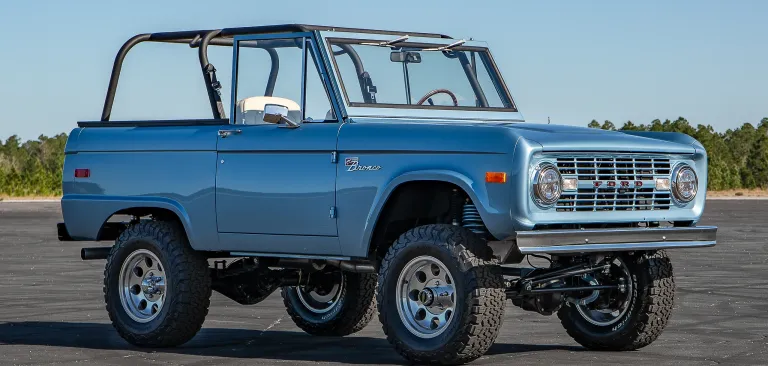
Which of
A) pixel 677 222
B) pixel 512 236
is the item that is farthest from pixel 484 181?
pixel 677 222

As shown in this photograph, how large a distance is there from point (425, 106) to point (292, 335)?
2316 millimetres

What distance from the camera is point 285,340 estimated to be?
442 inches

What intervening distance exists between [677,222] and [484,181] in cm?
184

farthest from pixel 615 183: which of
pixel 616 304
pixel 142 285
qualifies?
pixel 142 285

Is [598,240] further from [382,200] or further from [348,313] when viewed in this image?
[348,313]

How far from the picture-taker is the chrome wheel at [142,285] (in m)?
10.9

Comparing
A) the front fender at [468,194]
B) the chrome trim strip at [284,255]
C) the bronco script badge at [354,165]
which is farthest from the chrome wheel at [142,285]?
the front fender at [468,194]

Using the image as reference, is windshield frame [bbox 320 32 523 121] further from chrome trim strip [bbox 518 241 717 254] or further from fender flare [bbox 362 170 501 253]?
chrome trim strip [bbox 518 241 717 254]

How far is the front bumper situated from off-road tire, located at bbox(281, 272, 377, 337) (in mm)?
2673

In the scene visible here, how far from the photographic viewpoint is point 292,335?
11664mm

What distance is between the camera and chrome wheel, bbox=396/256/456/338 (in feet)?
30.1

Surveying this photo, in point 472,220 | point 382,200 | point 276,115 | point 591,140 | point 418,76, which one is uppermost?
point 418,76

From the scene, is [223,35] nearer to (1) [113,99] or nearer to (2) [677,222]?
(1) [113,99]

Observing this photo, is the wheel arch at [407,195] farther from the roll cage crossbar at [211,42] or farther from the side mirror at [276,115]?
the roll cage crossbar at [211,42]
